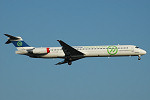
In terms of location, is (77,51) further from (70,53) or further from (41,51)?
(41,51)

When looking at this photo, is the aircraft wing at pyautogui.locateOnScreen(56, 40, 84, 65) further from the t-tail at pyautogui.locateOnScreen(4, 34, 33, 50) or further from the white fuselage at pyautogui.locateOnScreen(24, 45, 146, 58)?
the t-tail at pyautogui.locateOnScreen(4, 34, 33, 50)

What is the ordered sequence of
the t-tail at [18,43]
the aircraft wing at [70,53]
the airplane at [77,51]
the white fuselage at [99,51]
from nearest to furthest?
the aircraft wing at [70,53] → the airplane at [77,51] → the t-tail at [18,43] → the white fuselage at [99,51]

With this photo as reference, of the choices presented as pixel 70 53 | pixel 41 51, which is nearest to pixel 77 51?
pixel 70 53

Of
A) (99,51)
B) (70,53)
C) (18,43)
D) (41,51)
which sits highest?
(18,43)

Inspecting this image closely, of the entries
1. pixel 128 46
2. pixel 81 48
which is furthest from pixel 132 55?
pixel 81 48

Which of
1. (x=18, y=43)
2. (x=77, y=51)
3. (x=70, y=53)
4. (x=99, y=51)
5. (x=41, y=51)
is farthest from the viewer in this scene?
(x=18, y=43)

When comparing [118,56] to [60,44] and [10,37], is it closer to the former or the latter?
[60,44]

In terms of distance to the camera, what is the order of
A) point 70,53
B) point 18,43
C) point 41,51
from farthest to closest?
point 18,43 → point 70,53 → point 41,51

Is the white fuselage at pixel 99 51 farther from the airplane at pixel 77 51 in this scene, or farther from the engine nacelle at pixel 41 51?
the engine nacelle at pixel 41 51

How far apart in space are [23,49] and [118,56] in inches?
660

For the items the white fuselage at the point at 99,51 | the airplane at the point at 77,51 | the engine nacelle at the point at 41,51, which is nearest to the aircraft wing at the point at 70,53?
the airplane at the point at 77,51

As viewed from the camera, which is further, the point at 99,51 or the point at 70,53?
the point at 99,51

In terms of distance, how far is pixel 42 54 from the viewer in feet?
168

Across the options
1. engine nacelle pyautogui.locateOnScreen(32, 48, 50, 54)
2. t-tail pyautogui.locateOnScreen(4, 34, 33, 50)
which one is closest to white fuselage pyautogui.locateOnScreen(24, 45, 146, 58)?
engine nacelle pyautogui.locateOnScreen(32, 48, 50, 54)
